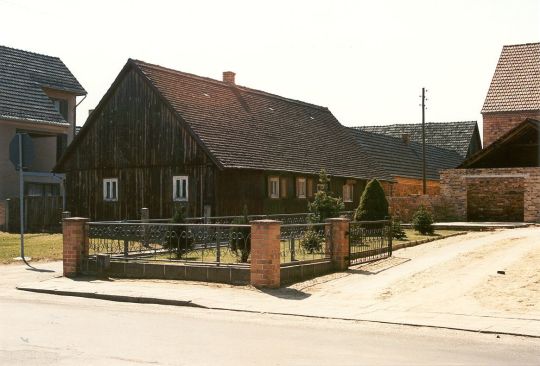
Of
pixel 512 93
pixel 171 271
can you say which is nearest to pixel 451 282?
pixel 171 271

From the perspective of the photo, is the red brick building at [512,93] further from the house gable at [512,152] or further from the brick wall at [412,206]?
the brick wall at [412,206]

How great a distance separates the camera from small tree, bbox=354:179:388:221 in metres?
25.0

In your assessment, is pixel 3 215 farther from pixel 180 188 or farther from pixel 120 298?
pixel 120 298

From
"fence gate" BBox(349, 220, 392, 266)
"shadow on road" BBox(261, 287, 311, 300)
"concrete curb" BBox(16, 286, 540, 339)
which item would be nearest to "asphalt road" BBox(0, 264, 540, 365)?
"concrete curb" BBox(16, 286, 540, 339)

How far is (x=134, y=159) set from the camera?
31.5 meters

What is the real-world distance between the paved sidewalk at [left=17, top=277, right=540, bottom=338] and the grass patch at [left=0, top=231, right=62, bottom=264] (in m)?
4.97

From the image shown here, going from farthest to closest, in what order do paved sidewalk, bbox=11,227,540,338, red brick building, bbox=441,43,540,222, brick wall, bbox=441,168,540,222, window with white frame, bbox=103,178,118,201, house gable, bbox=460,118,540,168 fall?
1. house gable, bbox=460,118,540,168
2. red brick building, bbox=441,43,540,222
3. brick wall, bbox=441,168,540,222
4. window with white frame, bbox=103,178,118,201
5. paved sidewalk, bbox=11,227,540,338

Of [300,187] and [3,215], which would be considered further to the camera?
[300,187]

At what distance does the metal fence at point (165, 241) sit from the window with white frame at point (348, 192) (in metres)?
19.6

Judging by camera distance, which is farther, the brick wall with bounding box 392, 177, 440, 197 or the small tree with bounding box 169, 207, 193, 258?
the brick wall with bounding box 392, 177, 440, 197

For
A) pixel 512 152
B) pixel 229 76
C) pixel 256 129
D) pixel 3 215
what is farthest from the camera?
pixel 512 152

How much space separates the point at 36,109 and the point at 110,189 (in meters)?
9.61

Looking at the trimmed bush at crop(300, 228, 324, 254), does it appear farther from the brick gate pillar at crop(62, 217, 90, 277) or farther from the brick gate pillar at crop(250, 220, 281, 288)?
the brick gate pillar at crop(62, 217, 90, 277)

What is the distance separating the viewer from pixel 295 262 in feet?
52.7
